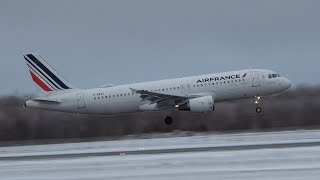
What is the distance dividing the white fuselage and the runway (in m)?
15.2

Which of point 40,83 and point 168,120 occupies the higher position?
point 40,83

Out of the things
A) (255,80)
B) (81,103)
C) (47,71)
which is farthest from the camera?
(47,71)

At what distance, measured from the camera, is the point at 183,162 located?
19469 mm

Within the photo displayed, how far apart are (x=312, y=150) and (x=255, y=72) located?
21.2 metres

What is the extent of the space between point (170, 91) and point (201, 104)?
3.05 metres

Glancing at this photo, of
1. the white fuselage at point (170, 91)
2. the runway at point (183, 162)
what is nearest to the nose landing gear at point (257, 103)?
the white fuselage at point (170, 91)

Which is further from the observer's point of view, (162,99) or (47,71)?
(47,71)

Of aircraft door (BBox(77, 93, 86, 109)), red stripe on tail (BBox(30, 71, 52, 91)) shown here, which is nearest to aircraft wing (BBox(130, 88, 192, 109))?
aircraft door (BBox(77, 93, 86, 109))

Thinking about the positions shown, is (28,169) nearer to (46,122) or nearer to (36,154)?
(36,154)

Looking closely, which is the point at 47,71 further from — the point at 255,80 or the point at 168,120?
the point at 255,80

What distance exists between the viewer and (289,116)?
4394cm

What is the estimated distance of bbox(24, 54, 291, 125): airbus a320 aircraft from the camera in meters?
41.8

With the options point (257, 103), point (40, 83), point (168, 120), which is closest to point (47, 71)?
point (40, 83)

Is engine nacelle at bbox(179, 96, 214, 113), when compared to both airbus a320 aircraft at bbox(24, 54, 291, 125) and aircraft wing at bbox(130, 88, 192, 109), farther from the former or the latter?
aircraft wing at bbox(130, 88, 192, 109)
